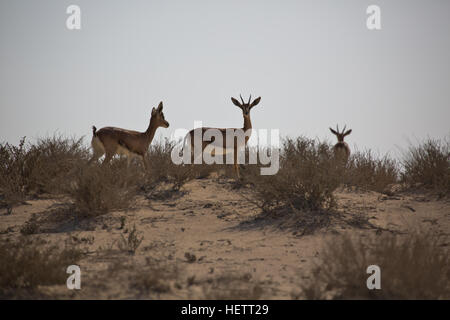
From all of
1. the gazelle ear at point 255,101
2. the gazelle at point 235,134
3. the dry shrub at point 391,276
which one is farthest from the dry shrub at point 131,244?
the gazelle ear at point 255,101

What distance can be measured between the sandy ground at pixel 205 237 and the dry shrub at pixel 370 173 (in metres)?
0.41

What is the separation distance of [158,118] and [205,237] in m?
6.41

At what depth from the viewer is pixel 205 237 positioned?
668 centimetres

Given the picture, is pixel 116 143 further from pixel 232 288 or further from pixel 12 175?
pixel 232 288

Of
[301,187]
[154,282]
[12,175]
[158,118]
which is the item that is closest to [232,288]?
[154,282]

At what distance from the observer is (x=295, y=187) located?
302 inches

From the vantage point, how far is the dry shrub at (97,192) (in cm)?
743

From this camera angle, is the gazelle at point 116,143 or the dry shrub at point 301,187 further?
the gazelle at point 116,143

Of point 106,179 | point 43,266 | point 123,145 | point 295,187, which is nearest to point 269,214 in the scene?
point 295,187

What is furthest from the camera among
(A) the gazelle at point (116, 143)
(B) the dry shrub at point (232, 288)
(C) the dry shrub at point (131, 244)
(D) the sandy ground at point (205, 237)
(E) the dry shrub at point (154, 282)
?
(A) the gazelle at point (116, 143)

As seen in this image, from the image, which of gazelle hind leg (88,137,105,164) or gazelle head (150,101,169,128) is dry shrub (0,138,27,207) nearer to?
gazelle hind leg (88,137,105,164)

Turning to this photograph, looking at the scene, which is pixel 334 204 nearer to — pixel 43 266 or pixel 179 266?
pixel 179 266

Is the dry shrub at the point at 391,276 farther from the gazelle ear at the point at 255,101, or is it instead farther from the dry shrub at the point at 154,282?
the gazelle ear at the point at 255,101

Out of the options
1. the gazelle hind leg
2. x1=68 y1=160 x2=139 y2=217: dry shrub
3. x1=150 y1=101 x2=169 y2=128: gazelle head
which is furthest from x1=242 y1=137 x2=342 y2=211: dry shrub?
x1=150 y1=101 x2=169 y2=128: gazelle head
